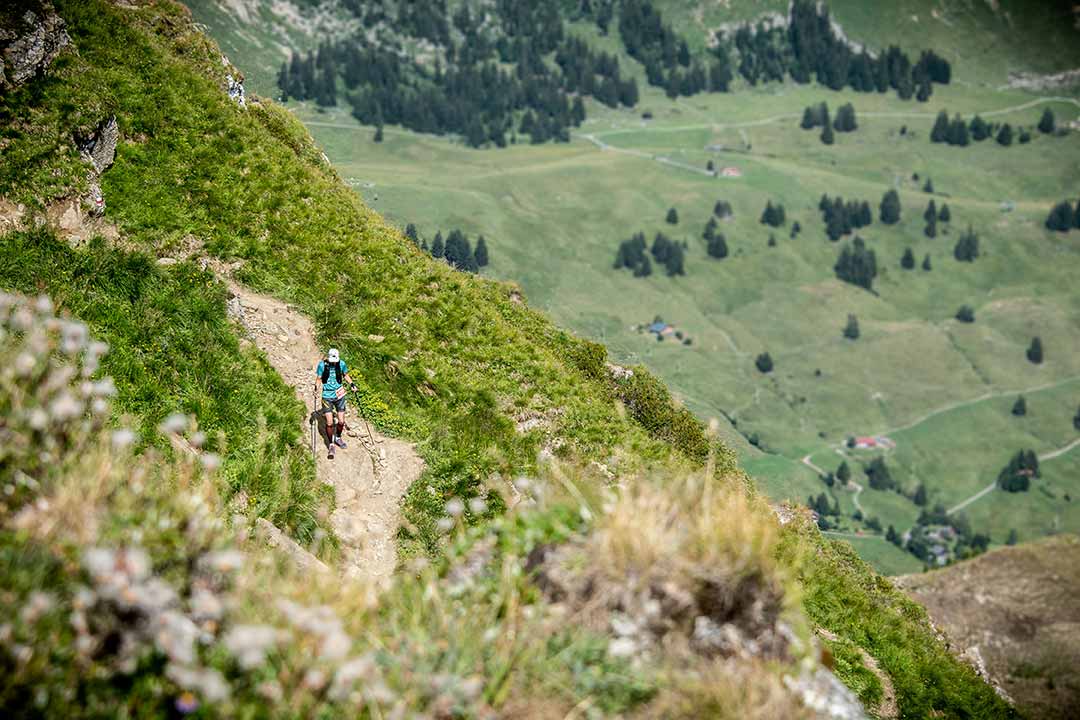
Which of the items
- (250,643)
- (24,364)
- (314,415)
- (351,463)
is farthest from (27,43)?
(250,643)

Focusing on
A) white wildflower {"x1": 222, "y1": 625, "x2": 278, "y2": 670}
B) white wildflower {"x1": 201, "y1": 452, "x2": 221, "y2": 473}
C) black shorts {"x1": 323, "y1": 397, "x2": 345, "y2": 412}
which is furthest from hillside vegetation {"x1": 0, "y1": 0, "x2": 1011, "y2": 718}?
black shorts {"x1": 323, "y1": 397, "x2": 345, "y2": 412}

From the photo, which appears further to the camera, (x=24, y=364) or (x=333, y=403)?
(x=333, y=403)

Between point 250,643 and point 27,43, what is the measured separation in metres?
22.3

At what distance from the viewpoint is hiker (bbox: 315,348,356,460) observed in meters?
19.4

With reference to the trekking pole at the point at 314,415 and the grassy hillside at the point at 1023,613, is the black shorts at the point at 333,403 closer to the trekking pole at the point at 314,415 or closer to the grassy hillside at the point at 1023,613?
the trekking pole at the point at 314,415

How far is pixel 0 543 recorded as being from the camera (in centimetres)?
718

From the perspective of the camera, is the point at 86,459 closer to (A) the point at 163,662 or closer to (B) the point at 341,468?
(A) the point at 163,662

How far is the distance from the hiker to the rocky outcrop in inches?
444

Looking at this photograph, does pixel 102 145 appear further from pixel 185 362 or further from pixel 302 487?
pixel 302 487

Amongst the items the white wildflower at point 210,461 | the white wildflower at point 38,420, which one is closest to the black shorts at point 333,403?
the white wildflower at point 210,461

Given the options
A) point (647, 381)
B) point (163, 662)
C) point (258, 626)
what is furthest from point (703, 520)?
point (647, 381)

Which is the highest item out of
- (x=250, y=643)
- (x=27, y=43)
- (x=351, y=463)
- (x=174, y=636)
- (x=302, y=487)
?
(x=27, y=43)

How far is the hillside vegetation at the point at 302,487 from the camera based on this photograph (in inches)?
279

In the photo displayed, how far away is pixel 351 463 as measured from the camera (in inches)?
787
